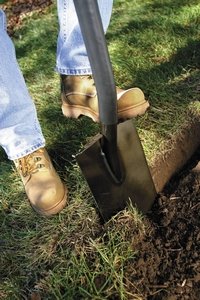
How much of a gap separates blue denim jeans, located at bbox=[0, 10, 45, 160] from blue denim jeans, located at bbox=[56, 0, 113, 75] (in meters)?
0.31

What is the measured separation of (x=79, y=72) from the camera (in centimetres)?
228

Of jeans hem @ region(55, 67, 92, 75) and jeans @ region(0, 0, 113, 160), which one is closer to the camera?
jeans @ region(0, 0, 113, 160)

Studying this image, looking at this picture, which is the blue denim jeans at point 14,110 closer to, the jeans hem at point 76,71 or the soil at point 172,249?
the jeans hem at point 76,71

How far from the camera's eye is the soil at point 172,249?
163 centimetres

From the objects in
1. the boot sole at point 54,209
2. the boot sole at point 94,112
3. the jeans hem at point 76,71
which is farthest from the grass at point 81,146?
the jeans hem at point 76,71

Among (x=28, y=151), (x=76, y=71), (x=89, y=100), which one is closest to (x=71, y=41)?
(x=76, y=71)

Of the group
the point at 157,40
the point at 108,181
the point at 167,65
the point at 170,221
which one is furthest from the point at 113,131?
the point at 157,40

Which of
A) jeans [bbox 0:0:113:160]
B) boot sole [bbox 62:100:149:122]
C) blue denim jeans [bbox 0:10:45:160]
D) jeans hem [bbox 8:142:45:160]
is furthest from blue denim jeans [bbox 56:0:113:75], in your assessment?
jeans hem [bbox 8:142:45:160]

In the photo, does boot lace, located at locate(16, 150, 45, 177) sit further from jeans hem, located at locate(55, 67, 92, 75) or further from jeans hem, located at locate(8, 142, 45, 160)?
jeans hem, located at locate(55, 67, 92, 75)

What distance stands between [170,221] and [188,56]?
1454 millimetres

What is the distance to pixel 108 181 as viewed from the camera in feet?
6.25

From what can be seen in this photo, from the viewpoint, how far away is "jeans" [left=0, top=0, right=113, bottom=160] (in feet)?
6.41

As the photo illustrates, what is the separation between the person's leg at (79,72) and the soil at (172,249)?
464mm

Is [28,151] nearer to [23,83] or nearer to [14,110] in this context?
[14,110]
